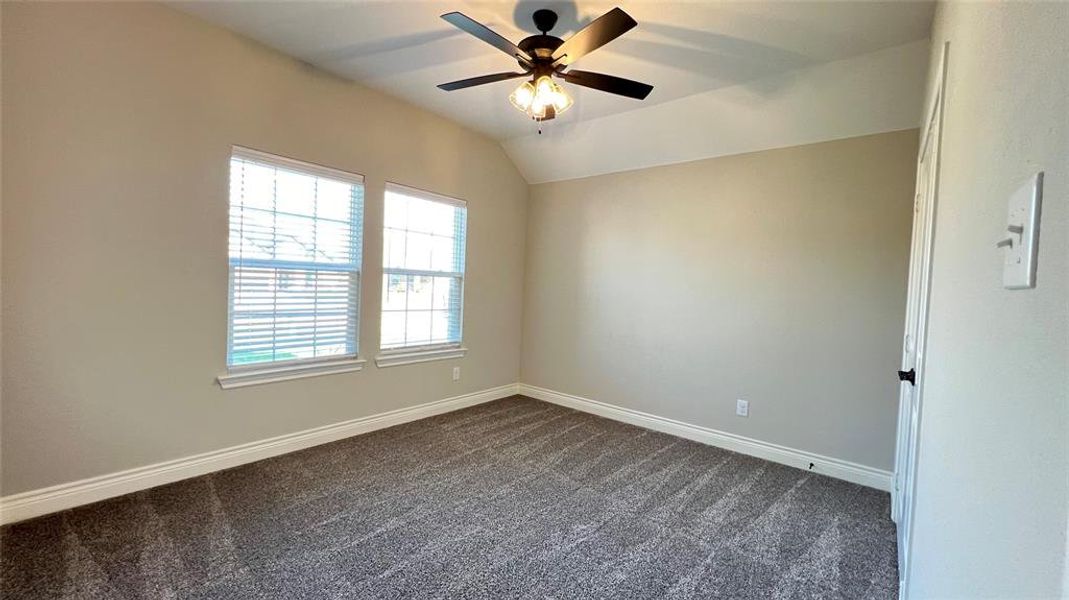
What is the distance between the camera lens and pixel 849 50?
2584 mm

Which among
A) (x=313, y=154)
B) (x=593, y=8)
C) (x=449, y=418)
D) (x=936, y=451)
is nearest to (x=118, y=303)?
(x=313, y=154)

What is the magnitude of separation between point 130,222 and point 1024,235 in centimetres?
341

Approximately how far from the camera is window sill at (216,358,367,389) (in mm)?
2908

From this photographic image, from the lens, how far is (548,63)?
2324mm

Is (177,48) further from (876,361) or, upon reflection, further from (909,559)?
(876,361)

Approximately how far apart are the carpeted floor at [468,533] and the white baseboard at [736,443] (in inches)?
4.9

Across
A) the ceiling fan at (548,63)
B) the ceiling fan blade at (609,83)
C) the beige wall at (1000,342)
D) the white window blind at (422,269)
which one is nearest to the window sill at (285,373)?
the white window blind at (422,269)

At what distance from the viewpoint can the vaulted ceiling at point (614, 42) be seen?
228 cm

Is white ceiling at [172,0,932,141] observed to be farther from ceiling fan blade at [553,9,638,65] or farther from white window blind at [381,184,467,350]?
white window blind at [381,184,467,350]

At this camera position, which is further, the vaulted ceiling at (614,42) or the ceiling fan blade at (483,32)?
the vaulted ceiling at (614,42)

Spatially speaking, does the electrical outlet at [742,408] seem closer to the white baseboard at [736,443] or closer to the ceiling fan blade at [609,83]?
the white baseboard at [736,443]

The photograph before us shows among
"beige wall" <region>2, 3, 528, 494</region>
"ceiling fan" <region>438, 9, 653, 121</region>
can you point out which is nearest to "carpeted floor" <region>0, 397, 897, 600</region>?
"beige wall" <region>2, 3, 528, 494</region>

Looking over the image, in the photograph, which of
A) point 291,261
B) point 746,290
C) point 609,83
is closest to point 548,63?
point 609,83

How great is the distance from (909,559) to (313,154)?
383cm
